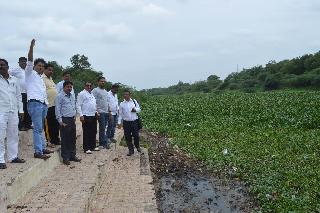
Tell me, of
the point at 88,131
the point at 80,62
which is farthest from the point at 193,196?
the point at 80,62

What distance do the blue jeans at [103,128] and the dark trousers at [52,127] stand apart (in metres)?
1.59

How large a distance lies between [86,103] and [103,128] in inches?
49.1

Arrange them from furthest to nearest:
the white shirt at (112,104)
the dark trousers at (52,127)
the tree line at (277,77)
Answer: the tree line at (277,77)
the white shirt at (112,104)
the dark trousers at (52,127)

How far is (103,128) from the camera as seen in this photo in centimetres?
1127

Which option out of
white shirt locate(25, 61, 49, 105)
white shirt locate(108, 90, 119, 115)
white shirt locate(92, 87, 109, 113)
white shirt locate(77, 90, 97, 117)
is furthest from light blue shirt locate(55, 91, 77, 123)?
white shirt locate(108, 90, 119, 115)

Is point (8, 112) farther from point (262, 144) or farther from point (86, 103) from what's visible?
point (262, 144)

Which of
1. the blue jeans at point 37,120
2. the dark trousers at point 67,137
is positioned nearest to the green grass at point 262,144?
the dark trousers at point 67,137

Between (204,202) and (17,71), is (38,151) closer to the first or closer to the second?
(17,71)

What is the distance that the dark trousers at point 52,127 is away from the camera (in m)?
9.59

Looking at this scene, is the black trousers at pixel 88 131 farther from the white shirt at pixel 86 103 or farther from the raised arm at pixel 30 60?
the raised arm at pixel 30 60

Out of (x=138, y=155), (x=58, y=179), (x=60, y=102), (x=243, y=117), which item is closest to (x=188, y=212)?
(x=58, y=179)

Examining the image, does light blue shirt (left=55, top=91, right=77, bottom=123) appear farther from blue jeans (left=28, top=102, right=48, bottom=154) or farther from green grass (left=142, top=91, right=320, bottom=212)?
green grass (left=142, top=91, right=320, bottom=212)

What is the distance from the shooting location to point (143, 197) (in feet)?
25.6

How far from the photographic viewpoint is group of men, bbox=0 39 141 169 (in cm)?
716
